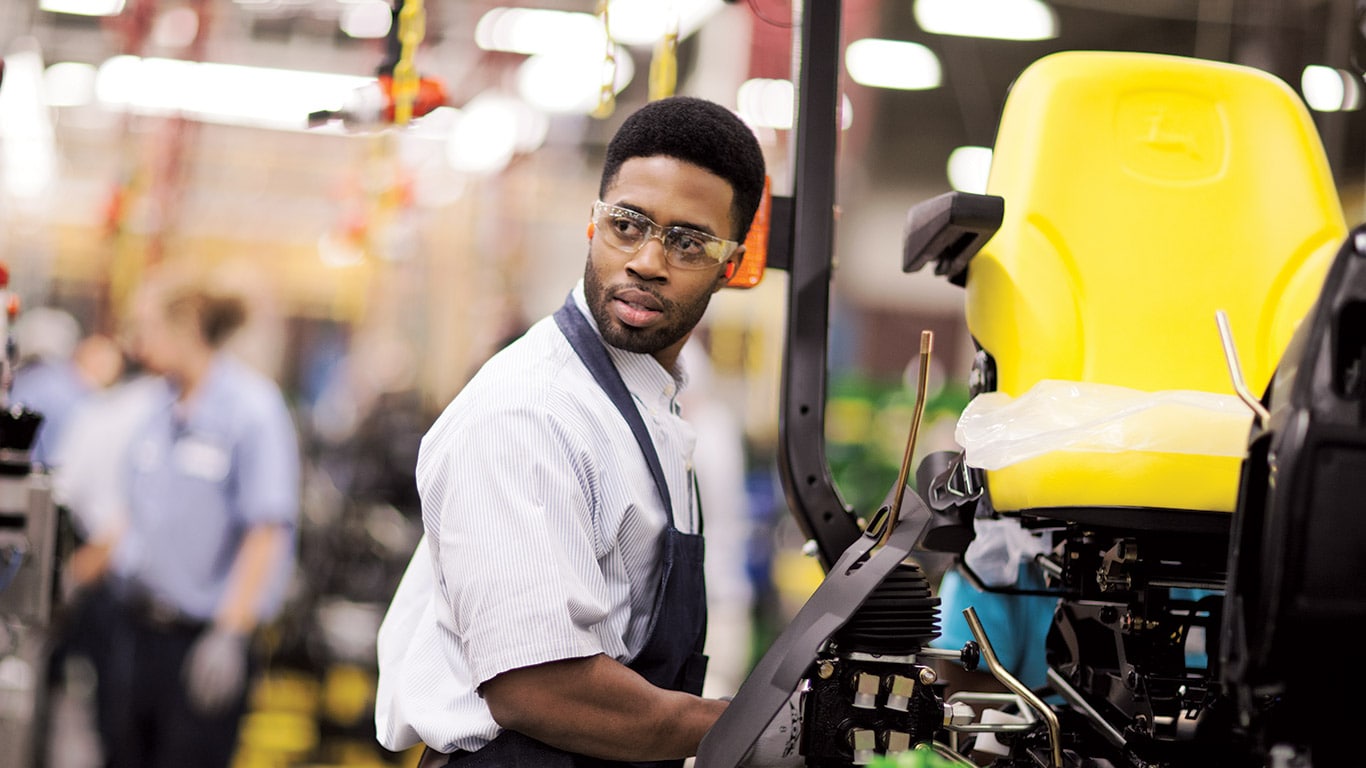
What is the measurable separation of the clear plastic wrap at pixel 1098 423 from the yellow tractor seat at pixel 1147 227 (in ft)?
0.36

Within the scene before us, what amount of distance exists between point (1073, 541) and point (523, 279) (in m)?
9.81

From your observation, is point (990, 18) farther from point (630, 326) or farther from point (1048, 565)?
point (630, 326)

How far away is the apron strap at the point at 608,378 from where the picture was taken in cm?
198

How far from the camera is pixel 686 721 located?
1.85 metres

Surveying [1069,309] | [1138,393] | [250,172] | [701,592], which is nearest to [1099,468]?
[1138,393]

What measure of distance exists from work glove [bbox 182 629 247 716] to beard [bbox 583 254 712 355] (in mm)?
3014

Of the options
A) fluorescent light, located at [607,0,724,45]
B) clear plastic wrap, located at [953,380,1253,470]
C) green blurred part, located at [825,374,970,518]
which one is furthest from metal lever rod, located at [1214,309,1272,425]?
green blurred part, located at [825,374,970,518]

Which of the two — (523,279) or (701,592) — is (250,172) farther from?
(701,592)

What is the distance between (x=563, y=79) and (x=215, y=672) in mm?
5191

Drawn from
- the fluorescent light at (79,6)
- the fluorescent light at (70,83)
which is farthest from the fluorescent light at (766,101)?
the fluorescent light at (70,83)

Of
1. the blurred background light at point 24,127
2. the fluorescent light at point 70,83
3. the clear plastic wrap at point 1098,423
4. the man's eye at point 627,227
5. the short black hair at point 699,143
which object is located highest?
the fluorescent light at point 70,83

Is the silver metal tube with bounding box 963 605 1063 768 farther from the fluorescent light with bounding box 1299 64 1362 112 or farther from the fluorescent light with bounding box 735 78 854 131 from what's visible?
the fluorescent light with bounding box 1299 64 1362 112

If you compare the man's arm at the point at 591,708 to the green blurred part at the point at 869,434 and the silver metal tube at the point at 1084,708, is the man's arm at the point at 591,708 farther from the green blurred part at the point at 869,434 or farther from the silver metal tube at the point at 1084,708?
the green blurred part at the point at 869,434

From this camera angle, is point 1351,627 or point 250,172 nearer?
point 1351,627
